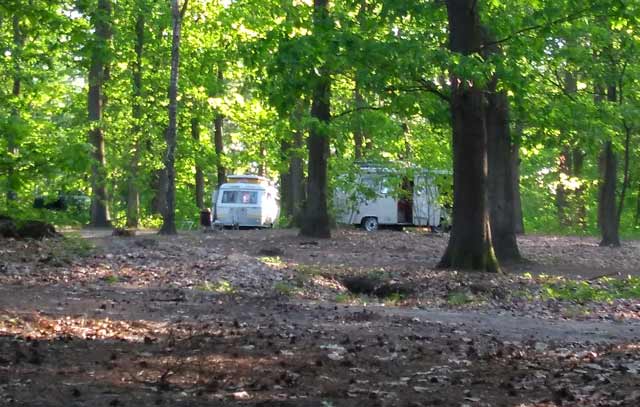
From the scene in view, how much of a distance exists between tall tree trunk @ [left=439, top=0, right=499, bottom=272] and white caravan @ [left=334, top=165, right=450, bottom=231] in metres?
11.0

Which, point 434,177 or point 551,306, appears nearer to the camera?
point 551,306

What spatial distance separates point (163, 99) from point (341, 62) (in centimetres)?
2355

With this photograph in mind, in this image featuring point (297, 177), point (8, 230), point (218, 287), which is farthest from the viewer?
point (297, 177)

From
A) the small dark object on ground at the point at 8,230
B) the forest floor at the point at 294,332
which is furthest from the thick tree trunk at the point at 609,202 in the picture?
the small dark object on ground at the point at 8,230

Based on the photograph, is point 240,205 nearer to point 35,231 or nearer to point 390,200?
point 390,200

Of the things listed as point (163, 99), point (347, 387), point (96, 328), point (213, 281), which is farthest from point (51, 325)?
point (163, 99)

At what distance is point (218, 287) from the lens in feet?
50.1

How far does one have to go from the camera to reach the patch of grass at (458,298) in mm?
15570

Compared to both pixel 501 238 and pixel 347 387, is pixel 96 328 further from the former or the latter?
pixel 501 238

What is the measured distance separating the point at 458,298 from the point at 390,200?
26.3 metres

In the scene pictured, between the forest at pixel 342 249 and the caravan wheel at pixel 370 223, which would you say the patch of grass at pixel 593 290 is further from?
the caravan wheel at pixel 370 223

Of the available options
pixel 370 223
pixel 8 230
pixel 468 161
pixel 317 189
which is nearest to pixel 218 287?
pixel 8 230

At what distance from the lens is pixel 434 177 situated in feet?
102

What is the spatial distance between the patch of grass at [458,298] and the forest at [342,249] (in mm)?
65
